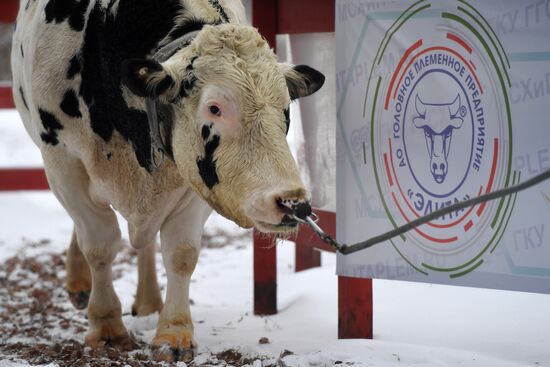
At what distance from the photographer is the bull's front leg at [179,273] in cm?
425

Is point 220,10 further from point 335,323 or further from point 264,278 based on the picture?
point 264,278

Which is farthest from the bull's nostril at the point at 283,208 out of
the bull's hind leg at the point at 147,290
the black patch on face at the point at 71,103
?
the bull's hind leg at the point at 147,290

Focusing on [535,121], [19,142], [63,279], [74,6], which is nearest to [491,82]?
[535,121]

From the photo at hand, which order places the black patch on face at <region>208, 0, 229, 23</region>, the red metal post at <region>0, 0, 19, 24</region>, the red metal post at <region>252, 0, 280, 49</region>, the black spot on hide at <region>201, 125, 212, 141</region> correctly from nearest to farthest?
the black spot on hide at <region>201, 125, 212, 141</region>, the black patch on face at <region>208, 0, 229, 23</region>, the red metal post at <region>252, 0, 280, 49</region>, the red metal post at <region>0, 0, 19, 24</region>

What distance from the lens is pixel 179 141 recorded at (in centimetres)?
373

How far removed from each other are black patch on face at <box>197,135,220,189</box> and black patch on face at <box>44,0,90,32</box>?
1.11 m

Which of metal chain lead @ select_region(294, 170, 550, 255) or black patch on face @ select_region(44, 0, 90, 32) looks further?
A: black patch on face @ select_region(44, 0, 90, 32)

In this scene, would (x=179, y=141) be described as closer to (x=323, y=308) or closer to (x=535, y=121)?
(x=535, y=121)

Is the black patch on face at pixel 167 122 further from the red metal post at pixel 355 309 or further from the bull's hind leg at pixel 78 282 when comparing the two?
the bull's hind leg at pixel 78 282

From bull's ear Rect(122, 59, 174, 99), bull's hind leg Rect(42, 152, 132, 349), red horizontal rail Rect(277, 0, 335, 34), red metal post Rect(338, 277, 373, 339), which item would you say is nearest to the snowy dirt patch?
bull's hind leg Rect(42, 152, 132, 349)

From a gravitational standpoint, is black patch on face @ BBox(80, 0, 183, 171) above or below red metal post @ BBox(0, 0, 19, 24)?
below

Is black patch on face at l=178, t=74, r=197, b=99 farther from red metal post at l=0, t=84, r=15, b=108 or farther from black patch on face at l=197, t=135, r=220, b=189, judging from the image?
red metal post at l=0, t=84, r=15, b=108

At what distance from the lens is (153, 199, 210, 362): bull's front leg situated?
425cm

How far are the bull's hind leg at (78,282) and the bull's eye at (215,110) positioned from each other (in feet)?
7.45
